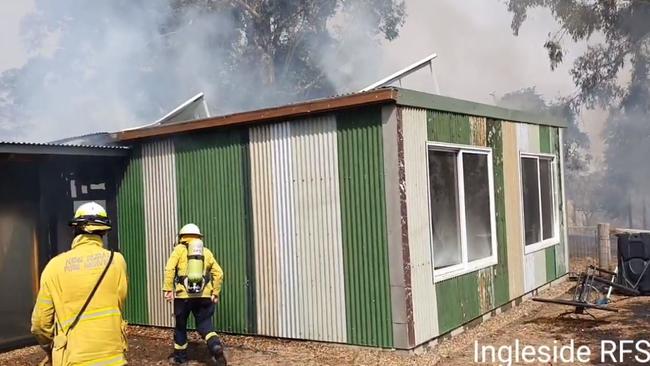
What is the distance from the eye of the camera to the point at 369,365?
20.8 ft

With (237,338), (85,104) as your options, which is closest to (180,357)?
(237,338)

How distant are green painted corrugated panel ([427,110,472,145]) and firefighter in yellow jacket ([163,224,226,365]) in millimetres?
2898

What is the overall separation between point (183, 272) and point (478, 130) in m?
4.28

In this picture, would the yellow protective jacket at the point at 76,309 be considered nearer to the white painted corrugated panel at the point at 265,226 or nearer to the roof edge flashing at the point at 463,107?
the white painted corrugated panel at the point at 265,226

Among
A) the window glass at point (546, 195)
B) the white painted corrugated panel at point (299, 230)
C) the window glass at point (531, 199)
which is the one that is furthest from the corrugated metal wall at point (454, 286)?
the window glass at point (546, 195)

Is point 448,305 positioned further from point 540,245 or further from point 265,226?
point 540,245

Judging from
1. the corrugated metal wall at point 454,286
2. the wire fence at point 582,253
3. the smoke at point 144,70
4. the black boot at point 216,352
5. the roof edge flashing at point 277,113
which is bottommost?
the wire fence at point 582,253

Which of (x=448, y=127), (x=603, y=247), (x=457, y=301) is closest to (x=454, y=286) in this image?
(x=457, y=301)

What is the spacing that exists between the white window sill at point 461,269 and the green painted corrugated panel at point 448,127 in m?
1.55

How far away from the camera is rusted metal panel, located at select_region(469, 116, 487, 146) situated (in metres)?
8.19

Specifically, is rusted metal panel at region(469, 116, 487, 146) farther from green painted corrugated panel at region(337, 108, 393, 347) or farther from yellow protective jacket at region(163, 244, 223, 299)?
yellow protective jacket at region(163, 244, 223, 299)

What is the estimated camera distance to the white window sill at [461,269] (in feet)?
23.5

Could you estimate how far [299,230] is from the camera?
7285 mm

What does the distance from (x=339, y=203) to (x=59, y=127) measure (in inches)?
702
